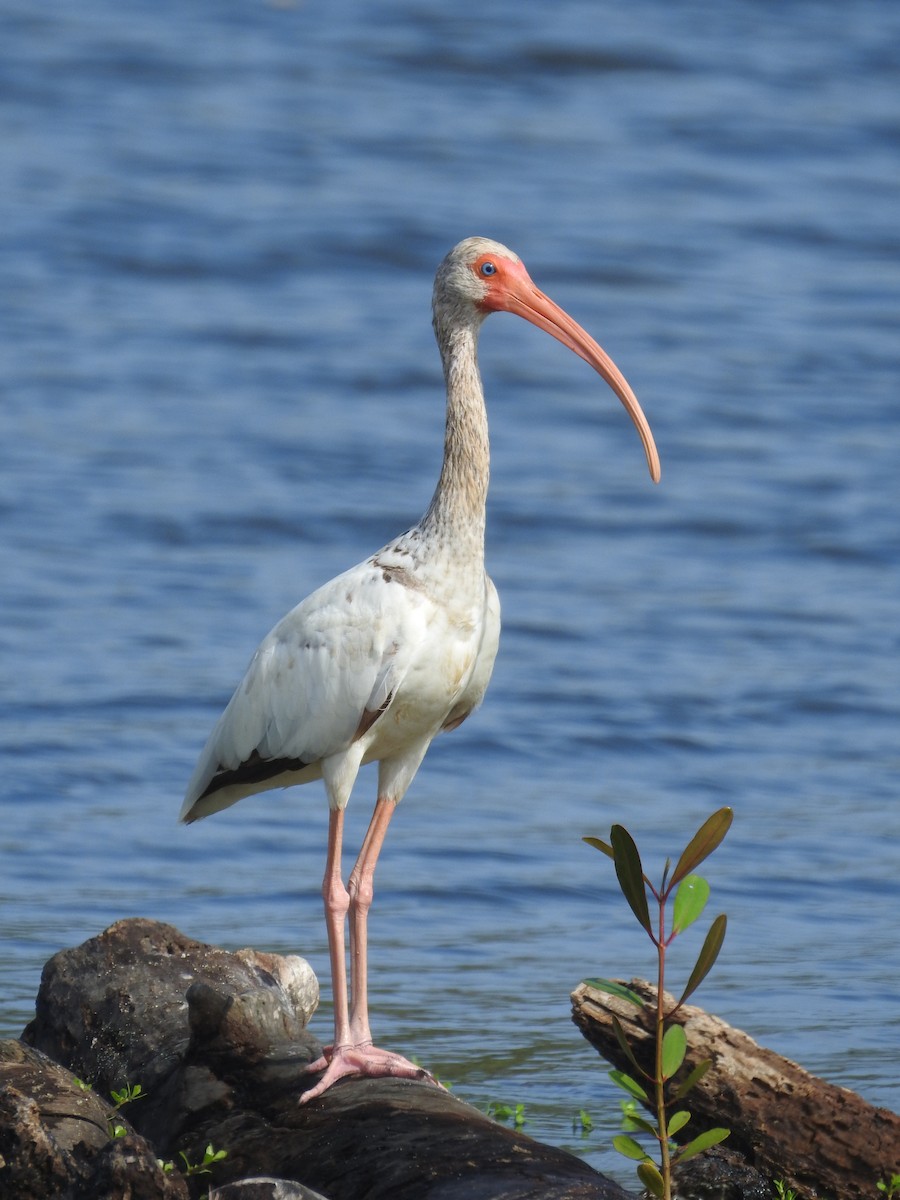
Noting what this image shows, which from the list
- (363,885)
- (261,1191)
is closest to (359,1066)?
(363,885)

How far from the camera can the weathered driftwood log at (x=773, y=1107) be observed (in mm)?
5867

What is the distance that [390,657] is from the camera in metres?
6.57

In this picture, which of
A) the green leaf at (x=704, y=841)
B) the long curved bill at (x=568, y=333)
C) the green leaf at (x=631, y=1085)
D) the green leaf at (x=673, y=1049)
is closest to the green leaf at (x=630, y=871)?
the green leaf at (x=704, y=841)

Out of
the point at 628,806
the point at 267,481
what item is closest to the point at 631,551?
the point at 267,481

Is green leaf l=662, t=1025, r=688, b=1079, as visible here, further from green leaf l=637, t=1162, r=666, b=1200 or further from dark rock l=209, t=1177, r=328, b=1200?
dark rock l=209, t=1177, r=328, b=1200

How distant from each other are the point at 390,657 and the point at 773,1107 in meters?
1.74

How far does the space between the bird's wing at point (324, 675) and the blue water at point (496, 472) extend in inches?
58.9

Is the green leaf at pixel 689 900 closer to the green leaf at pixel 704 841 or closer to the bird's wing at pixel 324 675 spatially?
the green leaf at pixel 704 841

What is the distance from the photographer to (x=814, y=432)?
19359mm

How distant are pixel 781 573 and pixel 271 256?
938cm

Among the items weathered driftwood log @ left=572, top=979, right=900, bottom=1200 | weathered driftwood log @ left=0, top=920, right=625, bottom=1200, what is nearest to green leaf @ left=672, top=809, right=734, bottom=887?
weathered driftwood log @ left=0, top=920, right=625, bottom=1200

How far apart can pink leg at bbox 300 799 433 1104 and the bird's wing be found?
357 mm

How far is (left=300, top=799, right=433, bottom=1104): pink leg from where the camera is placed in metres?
6.00

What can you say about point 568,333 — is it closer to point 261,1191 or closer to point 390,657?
point 390,657
